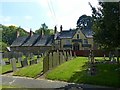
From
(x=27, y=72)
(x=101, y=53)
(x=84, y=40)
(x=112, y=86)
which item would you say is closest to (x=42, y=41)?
(x=84, y=40)

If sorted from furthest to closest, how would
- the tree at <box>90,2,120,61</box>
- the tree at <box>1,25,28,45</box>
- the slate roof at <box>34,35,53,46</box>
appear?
the tree at <box>1,25,28,45</box> → the slate roof at <box>34,35,53,46</box> → the tree at <box>90,2,120,61</box>

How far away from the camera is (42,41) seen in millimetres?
96125

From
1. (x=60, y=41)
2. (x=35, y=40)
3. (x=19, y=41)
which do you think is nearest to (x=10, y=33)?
(x=19, y=41)

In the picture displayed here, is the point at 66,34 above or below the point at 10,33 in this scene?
below

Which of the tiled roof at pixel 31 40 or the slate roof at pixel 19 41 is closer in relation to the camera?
the tiled roof at pixel 31 40

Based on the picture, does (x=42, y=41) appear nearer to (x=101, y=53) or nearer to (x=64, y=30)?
(x=64, y=30)

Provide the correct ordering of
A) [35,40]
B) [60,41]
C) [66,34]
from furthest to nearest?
[35,40]
[66,34]
[60,41]

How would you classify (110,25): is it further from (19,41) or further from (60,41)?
(19,41)

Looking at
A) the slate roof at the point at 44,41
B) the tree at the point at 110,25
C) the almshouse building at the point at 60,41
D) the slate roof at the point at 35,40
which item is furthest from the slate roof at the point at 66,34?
the tree at the point at 110,25

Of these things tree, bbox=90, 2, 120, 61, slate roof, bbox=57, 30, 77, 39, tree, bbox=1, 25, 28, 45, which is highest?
tree, bbox=1, 25, 28, 45

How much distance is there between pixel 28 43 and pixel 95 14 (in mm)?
75711

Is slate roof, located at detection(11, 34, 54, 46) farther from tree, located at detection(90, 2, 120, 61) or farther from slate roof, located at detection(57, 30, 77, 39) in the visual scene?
tree, located at detection(90, 2, 120, 61)

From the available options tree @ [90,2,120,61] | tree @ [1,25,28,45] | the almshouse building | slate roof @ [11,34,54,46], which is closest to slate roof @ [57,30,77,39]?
the almshouse building

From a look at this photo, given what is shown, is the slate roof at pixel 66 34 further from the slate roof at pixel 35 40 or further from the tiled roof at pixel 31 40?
the tiled roof at pixel 31 40
